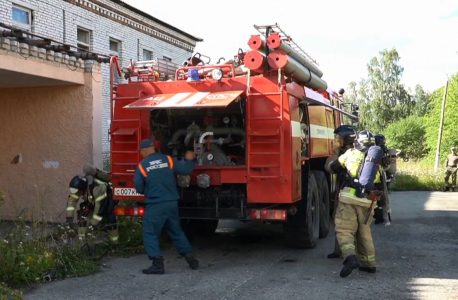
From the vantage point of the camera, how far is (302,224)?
766 cm

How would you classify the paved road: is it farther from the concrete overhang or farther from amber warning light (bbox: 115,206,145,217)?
the concrete overhang

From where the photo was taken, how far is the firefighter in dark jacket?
21.0ft

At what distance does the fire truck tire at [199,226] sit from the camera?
8586mm

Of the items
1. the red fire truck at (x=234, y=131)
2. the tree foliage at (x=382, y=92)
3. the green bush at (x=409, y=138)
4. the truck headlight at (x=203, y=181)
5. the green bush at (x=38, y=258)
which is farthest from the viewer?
the tree foliage at (x=382, y=92)

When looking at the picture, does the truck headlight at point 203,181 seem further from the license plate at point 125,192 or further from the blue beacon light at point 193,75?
the blue beacon light at point 193,75

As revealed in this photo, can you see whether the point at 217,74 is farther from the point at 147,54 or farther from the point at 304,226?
the point at 147,54

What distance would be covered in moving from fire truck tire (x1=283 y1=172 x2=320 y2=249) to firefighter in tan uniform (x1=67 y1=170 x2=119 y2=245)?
250 cm

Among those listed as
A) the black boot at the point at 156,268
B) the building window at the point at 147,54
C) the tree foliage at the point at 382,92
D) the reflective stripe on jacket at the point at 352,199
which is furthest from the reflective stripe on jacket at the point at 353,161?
the tree foliage at the point at 382,92

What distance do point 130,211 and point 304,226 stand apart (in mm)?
2473

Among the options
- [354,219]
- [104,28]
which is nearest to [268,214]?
[354,219]

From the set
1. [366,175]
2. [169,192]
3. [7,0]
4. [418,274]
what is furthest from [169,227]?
[7,0]

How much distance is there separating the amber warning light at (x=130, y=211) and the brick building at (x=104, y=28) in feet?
12.2

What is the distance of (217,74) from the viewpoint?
276 inches

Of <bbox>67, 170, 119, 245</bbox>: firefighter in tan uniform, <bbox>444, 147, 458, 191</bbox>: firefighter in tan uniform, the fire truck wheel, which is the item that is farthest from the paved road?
<bbox>444, 147, 458, 191</bbox>: firefighter in tan uniform
